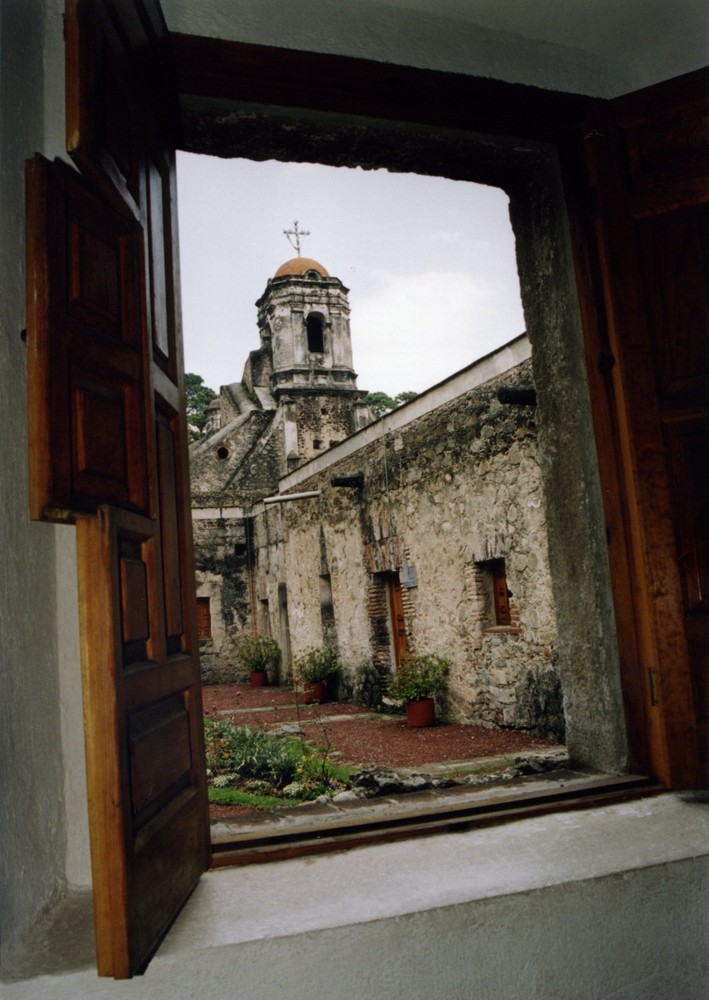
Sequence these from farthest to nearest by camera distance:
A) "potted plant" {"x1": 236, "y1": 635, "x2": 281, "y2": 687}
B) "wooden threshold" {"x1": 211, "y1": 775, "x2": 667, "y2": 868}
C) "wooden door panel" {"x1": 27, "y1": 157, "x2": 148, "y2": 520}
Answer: "potted plant" {"x1": 236, "y1": 635, "x2": 281, "y2": 687} < "wooden threshold" {"x1": 211, "y1": 775, "x2": 667, "y2": 868} < "wooden door panel" {"x1": 27, "y1": 157, "x2": 148, "y2": 520}

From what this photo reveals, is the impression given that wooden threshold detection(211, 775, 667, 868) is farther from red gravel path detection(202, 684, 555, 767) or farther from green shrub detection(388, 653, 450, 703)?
green shrub detection(388, 653, 450, 703)

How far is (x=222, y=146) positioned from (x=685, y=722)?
2.38m

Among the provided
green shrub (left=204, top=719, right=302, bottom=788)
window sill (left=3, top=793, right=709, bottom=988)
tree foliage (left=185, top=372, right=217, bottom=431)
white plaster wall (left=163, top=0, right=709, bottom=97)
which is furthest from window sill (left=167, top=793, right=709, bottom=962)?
tree foliage (left=185, top=372, right=217, bottom=431)

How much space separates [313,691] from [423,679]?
384 centimetres

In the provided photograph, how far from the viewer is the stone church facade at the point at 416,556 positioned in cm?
728

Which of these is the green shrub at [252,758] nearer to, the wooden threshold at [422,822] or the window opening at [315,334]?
the wooden threshold at [422,822]

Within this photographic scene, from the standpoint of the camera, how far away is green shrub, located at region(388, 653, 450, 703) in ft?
28.5

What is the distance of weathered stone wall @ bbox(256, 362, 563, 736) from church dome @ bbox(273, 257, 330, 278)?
15.1 meters

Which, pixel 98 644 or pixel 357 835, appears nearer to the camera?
pixel 98 644

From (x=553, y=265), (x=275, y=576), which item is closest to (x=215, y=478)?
(x=275, y=576)

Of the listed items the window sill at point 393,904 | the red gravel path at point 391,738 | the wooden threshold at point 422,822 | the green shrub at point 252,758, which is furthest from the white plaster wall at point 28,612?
the red gravel path at point 391,738

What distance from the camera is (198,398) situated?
3822 cm

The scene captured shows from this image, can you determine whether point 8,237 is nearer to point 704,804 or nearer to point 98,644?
point 98,644

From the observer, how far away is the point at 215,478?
22625 mm
